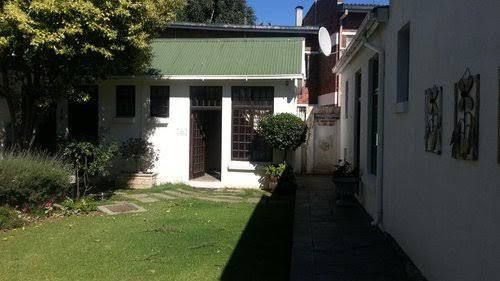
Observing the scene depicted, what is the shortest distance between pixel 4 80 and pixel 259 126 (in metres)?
6.18

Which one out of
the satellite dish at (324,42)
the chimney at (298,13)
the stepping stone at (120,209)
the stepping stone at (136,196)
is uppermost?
the chimney at (298,13)

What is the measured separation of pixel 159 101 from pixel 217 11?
19.7 m

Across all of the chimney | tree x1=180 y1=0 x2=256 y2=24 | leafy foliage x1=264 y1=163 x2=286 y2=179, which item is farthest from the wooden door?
tree x1=180 y1=0 x2=256 y2=24

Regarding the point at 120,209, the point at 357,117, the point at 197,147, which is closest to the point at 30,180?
the point at 120,209

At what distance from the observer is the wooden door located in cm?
1456

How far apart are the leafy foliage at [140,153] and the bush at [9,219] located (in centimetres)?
517

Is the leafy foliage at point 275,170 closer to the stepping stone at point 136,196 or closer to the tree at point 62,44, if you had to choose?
the stepping stone at point 136,196

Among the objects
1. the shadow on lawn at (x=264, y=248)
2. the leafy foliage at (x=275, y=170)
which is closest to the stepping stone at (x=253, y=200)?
the shadow on lawn at (x=264, y=248)

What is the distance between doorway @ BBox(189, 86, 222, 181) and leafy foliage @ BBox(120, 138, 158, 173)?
3.65ft

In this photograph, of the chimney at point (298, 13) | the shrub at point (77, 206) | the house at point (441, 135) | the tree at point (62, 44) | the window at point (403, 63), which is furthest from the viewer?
the chimney at point (298, 13)

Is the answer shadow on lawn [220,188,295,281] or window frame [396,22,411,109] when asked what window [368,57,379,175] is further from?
window frame [396,22,411,109]

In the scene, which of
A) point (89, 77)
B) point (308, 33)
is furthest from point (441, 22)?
point (308, 33)

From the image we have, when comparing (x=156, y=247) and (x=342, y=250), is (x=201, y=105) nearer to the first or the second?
(x=156, y=247)

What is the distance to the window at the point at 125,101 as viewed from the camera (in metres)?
14.7
